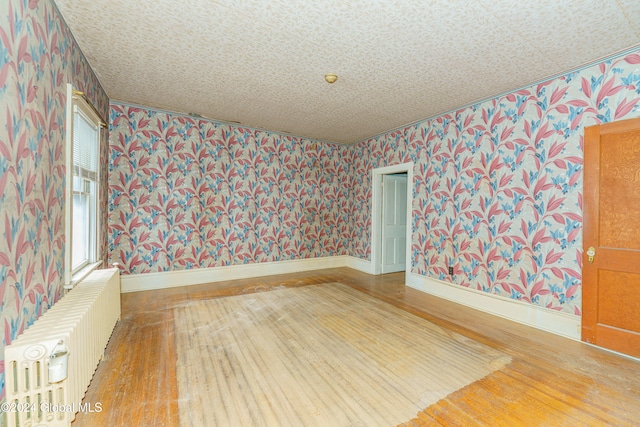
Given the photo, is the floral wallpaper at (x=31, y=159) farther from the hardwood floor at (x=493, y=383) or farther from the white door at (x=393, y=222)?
the white door at (x=393, y=222)

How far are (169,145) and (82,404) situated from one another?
353 cm

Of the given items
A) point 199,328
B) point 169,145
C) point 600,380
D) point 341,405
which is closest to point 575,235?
point 600,380

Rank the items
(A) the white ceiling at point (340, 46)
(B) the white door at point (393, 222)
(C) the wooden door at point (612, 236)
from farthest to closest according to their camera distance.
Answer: (B) the white door at point (393, 222) → (C) the wooden door at point (612, 236) → (A) the white ceiling at point (340, 46)

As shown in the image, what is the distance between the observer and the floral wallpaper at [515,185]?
9.25 ft

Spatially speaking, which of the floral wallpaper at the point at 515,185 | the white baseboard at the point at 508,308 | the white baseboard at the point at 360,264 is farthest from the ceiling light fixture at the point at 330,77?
the white baseboard at the point at 360,264

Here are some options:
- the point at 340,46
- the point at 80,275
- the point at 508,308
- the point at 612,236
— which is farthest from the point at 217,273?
the point at 612,236

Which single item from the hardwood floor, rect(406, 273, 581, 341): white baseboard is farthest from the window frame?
rect(406, 273, 581, 341): white baseboard

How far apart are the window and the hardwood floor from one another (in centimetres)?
81

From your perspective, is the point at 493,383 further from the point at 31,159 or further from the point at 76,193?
the point at 76,193

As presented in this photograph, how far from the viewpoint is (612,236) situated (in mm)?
2604

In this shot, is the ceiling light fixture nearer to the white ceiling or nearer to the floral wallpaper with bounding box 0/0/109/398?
the white ceiling

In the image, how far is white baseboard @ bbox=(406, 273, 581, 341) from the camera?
9.50 feet

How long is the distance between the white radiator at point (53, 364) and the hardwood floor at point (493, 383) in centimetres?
24

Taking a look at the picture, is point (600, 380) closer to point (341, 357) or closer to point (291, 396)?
point (341, 357)
